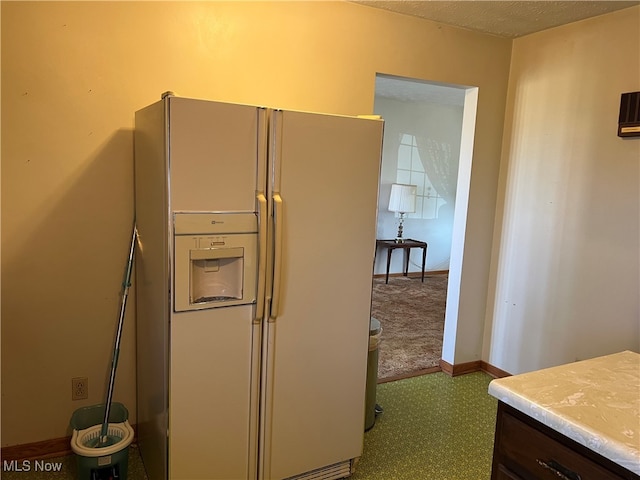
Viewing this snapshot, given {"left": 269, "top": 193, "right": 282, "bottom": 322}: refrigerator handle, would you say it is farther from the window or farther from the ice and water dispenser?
the window

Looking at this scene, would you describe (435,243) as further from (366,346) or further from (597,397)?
(597,397)

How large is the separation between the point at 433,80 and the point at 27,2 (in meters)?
2.30

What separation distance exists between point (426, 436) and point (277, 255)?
1561 mm

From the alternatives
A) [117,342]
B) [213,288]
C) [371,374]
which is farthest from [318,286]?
[117,342]

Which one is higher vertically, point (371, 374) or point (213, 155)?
point (213, 155)

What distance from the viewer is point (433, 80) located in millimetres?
3182

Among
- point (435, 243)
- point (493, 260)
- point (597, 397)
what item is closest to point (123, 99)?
point (597, 397)

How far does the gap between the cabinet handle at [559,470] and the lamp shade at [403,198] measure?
5.54 meters

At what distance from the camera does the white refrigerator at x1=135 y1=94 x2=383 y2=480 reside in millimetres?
1877

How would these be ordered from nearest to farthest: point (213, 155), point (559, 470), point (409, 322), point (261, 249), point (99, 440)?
point (559, 470)
point (213, 155)
point (261, 249)
point (99, 440)
point (409, 322)

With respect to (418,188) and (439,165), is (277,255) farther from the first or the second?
(439,165)

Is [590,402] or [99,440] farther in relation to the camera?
[99,440]

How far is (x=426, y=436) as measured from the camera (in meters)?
2.80

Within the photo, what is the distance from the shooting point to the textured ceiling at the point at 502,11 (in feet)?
9.00
